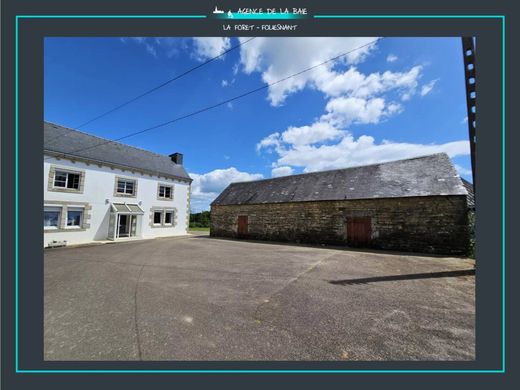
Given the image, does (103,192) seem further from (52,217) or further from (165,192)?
(165,192)

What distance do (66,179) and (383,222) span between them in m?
19.0

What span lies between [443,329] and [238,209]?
15.6m

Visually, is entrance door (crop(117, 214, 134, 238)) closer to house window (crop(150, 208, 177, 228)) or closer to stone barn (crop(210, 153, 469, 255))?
house window (crop(150, 208, 177, 228))

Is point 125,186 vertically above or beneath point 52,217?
above

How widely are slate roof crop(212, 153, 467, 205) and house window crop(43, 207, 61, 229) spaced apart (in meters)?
11.2

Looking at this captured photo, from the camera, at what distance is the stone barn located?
9.74m

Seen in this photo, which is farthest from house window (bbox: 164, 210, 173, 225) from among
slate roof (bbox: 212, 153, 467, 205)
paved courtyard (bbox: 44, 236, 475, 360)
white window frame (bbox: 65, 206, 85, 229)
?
paved courtyard (bbox: 44, 236, 475, 360)

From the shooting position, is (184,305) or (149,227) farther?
(149,227)

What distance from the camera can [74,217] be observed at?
13.1 m

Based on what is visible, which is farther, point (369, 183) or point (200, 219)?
point (200, 219)

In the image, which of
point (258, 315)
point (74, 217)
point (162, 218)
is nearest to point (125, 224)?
point (162, 218)
